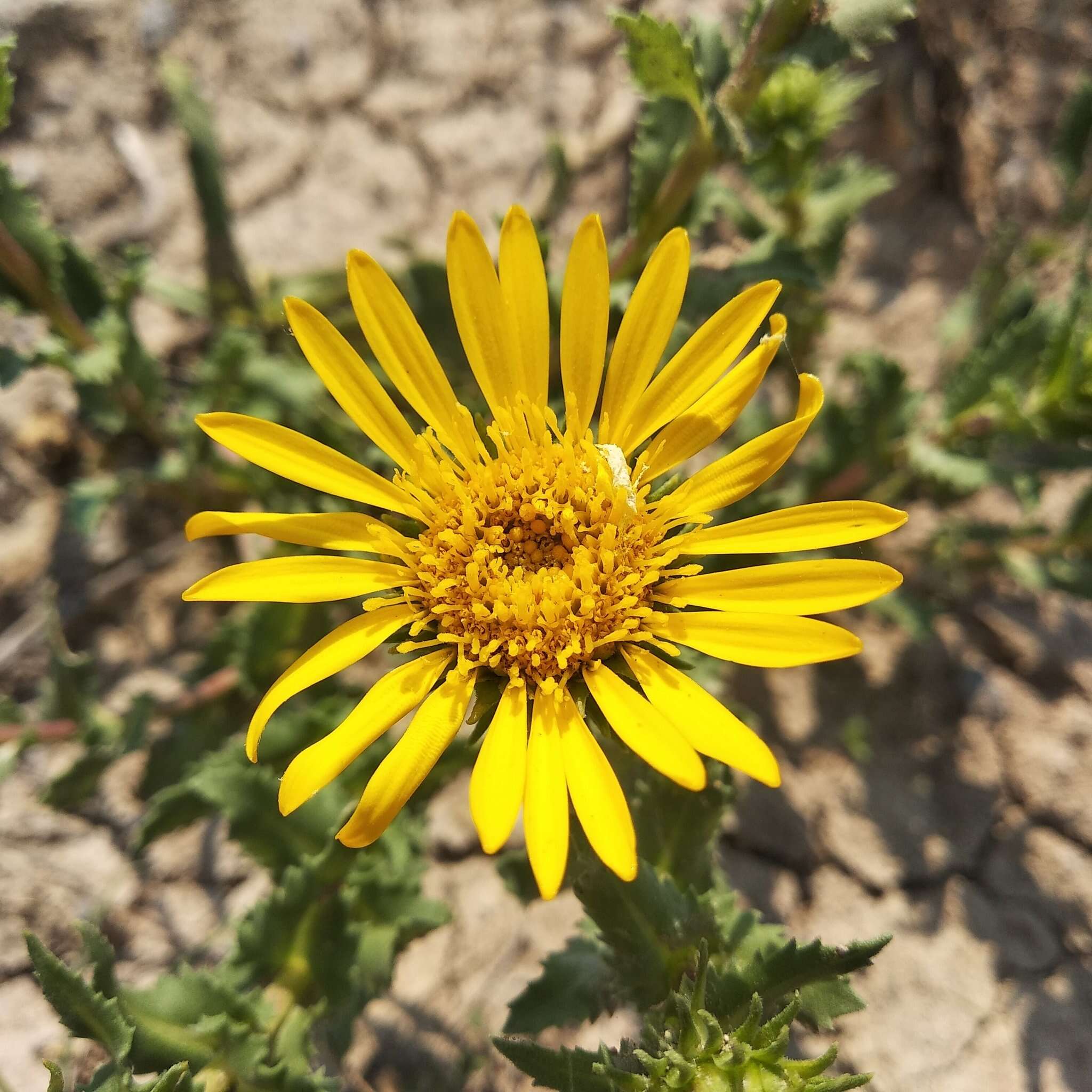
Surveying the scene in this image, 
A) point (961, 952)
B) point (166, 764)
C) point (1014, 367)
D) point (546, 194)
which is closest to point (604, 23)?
point (546, 194)

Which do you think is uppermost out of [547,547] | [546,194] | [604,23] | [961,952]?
[604,23]

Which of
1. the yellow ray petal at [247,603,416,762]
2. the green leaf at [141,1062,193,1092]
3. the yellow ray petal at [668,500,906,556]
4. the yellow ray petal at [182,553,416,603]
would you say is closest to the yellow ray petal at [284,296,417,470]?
the yellow ray petal at [182,553,416,603]

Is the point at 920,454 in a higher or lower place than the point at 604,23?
lower

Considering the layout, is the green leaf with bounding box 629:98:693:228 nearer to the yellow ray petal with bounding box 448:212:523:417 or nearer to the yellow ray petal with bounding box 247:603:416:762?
the yellow ray petal with bounding box 448:212:523:417

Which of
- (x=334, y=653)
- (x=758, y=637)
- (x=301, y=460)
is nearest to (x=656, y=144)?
(x=301, y=460)

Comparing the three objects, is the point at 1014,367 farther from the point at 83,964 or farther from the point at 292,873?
the point at 83,964

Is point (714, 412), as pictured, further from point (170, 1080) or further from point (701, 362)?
point (170, 1080)
